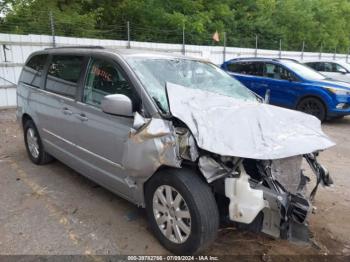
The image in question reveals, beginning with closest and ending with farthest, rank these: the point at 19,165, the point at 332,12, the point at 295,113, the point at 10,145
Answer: the point at 295,113
the point at 19,165
the point at 10,145
the point at 332,12

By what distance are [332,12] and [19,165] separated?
111 ft

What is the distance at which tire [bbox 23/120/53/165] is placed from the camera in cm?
512

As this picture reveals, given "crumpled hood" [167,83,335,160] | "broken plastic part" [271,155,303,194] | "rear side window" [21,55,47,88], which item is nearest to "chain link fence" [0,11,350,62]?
"rear side window" [21,55,47,88]

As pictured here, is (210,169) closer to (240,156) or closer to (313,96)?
(240,156)

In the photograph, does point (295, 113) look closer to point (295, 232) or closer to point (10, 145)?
point (295, 232)

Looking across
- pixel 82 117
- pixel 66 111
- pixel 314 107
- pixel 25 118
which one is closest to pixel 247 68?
pixel 314 107

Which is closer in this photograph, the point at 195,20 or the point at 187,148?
the point at 187,148

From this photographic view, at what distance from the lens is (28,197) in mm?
4172

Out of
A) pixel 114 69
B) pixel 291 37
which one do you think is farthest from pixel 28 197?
pixel 291 37

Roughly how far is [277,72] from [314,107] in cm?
136

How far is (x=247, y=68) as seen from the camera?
1013 cm

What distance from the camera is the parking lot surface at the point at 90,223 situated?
313cm

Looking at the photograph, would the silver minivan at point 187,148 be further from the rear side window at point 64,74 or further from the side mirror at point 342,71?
the side mirror at point 342,71

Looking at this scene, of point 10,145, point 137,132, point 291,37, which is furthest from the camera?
point 291,37
